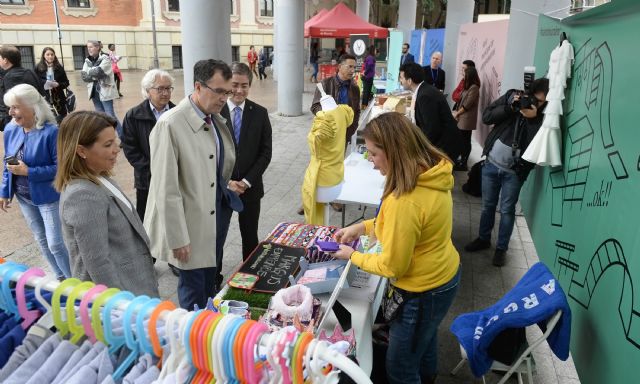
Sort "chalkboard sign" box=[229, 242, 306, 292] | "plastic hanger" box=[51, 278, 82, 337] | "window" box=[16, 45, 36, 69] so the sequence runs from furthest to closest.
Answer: "window" box=[16, 45, 36, 69]
"chalkboard sign" box=[229, 242, 306, 292]
"plastic hanger" box=[51, 278, 82, 337]

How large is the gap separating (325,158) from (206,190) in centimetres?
142

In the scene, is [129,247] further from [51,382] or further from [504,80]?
[504,80]

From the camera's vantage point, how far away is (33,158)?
3.48m

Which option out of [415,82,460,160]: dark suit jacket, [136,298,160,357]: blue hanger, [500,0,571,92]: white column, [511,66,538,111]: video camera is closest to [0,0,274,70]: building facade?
[500,0,571,92]: white column

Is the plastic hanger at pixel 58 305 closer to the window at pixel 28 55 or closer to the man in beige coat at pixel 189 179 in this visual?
the man in beige coat at pixel 189 179

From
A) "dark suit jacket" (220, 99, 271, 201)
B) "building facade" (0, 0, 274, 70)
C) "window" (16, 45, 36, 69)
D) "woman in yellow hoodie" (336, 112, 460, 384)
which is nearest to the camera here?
"woman in yellow hoodie" (336, 112, 460, 384)

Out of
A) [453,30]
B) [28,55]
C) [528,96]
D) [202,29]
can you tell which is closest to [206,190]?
[528,96]

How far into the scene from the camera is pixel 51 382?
1397 millimetres

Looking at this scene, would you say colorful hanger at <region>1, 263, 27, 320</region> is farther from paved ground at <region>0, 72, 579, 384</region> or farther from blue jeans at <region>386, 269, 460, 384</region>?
paved ground at <region>0, 72, 579, 384</region>

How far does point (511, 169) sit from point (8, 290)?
4.08 m

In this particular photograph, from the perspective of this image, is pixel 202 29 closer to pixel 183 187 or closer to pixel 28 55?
pixel 183 187

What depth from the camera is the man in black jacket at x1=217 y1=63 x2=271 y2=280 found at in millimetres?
3730

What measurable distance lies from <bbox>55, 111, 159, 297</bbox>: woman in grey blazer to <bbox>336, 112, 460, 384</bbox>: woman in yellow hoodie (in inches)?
42.7

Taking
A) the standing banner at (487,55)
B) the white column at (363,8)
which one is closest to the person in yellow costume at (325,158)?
the standing banner at (487,55)
